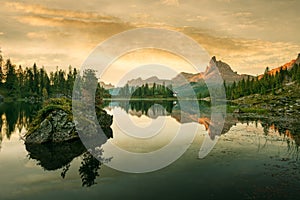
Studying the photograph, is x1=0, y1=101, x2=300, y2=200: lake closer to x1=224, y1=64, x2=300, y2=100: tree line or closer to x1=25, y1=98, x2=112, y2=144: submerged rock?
x1=25, y1=98, x2=112, y2=144: submerged rock

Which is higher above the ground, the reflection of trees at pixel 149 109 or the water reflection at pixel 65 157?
the reflection of trees at pixel 149 109

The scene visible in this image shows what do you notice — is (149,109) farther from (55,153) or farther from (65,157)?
(65,157)

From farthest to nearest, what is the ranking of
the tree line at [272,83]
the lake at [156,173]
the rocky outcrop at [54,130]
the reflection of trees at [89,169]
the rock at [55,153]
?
the tree line at [272,83] → the rocky outcrop at [54,130] → the rock at [55,153] → the reflection of trees at [89,169] → the lake at [156,173]

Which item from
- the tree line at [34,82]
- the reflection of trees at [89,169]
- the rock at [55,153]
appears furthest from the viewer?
the tree line at [34,82]

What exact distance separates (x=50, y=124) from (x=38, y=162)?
844cm

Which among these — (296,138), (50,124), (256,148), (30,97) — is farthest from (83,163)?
(30,97)

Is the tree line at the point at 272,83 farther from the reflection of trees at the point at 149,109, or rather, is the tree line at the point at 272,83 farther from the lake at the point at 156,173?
the lake at the point at 156,173

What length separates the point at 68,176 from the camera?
786 inches

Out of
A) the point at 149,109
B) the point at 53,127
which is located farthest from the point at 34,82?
the point at 53,127

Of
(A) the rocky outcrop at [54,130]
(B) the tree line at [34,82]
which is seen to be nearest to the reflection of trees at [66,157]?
(A) the rocky outcrop at [54,130]

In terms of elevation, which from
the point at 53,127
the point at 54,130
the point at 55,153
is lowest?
the point at 55,153

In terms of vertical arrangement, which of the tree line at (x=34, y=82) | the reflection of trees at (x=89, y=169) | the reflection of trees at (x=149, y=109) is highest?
the tree line at (x=34, y=82)

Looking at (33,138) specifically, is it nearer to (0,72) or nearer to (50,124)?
(50,124)

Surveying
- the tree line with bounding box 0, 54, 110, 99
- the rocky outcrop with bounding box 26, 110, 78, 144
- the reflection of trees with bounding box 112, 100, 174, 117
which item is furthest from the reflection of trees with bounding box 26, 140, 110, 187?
the tree line with bounding box 0, 54, 110, 99
